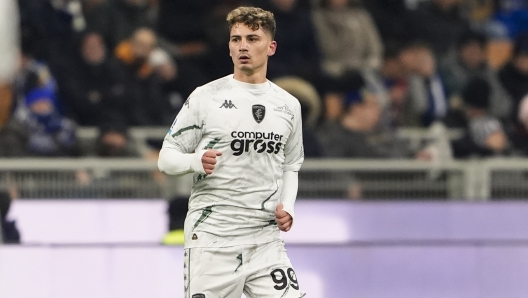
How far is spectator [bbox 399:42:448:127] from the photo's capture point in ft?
44.7

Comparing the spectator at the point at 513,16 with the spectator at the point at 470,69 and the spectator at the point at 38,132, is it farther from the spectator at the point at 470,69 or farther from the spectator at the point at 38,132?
the spectator at the point at 38,132

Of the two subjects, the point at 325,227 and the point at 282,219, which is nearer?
the point at 282,219

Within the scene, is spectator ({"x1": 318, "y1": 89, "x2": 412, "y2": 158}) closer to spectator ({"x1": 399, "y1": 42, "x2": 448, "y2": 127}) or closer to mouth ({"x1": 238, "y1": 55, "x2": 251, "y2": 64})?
spectator ({"x1": 399, "y1": 42, "x2": 448, "y2": 127})

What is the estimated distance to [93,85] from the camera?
40.3 feet

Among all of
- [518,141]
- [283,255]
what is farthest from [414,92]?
[283,255]

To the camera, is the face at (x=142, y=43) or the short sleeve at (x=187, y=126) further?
the face at (x=142, y=43)

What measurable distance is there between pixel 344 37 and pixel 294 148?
7.76 m

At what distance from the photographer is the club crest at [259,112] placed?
5.66 m

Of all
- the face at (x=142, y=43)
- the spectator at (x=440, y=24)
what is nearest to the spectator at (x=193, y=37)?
the face at (x=142, y=43)

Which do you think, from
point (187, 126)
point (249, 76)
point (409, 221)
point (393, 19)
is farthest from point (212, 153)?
point (393, 19)

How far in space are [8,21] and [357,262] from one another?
3.37 meters

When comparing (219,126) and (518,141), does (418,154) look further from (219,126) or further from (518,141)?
(219,126)

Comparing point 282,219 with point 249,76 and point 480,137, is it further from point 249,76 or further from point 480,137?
point 480,137

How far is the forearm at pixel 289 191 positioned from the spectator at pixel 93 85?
6.54 metres
